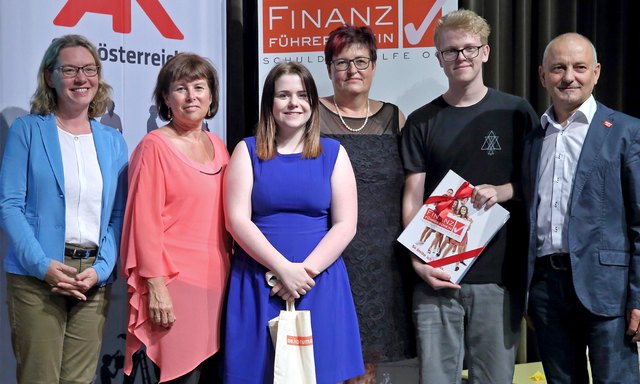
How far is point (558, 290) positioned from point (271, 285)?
985 mm

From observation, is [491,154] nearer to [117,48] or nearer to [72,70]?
[72,70]

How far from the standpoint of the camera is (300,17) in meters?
3.62

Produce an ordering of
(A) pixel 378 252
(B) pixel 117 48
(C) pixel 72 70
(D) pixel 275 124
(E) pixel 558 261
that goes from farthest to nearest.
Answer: (B) pixel 117 48 → (A) pixel 378 252 → (C) pixel 72 70 → (D) pixel 275 124 → (E) pixel 558 261

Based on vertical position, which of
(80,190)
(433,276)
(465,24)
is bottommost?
(433,276)

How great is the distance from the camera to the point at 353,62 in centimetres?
280

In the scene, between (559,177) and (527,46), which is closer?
(559,177)

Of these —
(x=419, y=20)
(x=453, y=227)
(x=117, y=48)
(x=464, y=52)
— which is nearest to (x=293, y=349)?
(x=453, y=227)

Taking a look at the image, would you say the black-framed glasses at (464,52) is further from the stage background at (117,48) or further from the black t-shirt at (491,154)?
the stage background at (117,48)

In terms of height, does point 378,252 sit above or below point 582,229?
below

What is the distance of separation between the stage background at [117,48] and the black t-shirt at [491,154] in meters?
1.43

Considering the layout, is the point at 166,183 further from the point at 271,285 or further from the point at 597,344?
the point at 597,344

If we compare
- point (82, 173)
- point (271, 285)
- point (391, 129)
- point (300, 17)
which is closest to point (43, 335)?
point (82, 173)

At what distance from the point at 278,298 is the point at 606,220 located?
1141 mm

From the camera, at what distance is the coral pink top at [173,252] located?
8.02 feet
